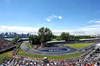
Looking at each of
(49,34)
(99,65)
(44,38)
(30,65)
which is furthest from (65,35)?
(30,65)

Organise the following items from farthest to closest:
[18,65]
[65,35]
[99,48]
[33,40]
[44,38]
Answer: [65,35] < [33,40] < [44,38] < [99,48] < [18,65]

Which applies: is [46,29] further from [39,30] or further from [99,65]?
[99,65]

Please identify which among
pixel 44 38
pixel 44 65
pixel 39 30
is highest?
pixel 39 30

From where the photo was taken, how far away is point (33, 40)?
64438mm


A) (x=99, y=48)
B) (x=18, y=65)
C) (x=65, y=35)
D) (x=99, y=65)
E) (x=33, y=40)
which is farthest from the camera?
(x=65, y=35)

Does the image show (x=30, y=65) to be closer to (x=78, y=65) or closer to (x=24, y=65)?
(x=24, y=65)

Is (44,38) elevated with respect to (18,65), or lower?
elevated

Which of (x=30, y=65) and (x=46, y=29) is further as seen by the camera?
(x=46, y=29)

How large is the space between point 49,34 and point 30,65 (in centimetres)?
4521

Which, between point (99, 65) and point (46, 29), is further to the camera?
point (46, 29)

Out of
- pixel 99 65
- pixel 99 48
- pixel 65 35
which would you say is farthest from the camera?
pixel 65 35

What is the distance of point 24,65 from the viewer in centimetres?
1816

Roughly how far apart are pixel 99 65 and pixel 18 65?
2386 centimetres

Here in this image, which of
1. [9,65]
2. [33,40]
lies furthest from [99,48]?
[33,40]
